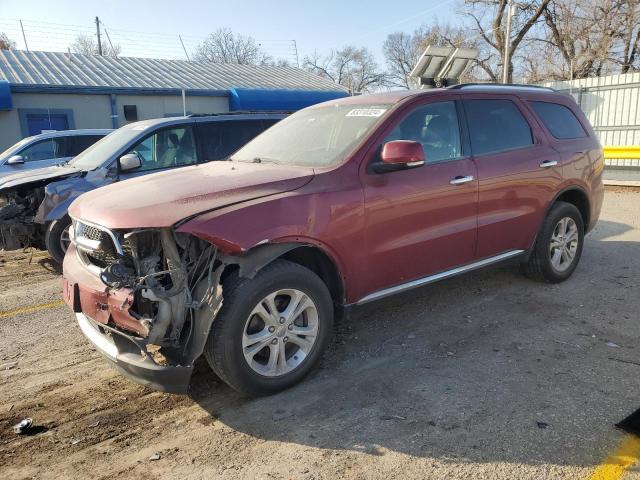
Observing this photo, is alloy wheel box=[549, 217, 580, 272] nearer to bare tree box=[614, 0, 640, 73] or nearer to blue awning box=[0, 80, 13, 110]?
blue awning box=[0, 80, 13, 110]

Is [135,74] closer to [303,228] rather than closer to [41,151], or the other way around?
[41,151]

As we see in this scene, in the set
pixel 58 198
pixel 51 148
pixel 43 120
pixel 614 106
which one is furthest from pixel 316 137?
pixel 43 120

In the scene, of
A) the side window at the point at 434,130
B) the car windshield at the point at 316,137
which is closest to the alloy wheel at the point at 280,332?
the car windshield at the point at 316,137

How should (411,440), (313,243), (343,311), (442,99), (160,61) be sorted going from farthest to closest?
(160,61) → (442,99) → (343,311) → (313,243) → (411,440)

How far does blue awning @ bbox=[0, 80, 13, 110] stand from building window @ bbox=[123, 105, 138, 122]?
4.02 meters

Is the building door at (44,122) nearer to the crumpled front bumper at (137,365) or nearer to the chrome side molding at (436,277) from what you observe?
the crumpled front bumper at (137,365)

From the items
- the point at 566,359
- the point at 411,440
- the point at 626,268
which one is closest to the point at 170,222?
the point at 411,440

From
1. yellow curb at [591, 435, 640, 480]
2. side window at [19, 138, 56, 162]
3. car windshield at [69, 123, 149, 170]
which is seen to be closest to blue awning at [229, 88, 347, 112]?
side window at [19, 138, 56, 162]

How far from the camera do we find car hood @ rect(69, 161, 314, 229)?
3.02m

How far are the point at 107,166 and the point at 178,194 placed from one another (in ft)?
12.8

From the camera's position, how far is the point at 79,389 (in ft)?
11.7

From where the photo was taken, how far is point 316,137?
4.24 meters

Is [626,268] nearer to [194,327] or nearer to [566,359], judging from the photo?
[566,359]

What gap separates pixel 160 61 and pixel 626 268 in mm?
24406
